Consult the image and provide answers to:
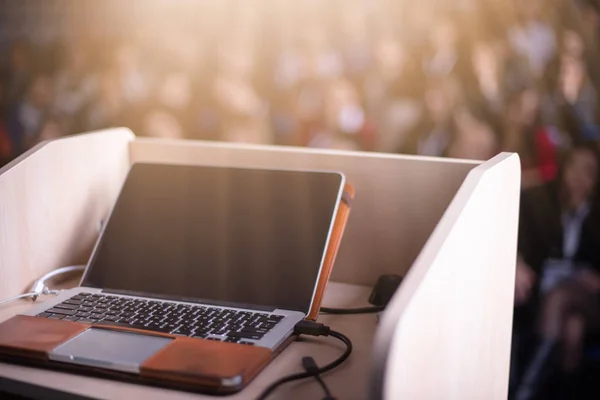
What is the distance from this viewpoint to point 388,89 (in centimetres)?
202

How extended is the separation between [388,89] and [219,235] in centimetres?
→ 125

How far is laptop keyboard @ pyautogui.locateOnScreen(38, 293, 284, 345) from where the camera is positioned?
2.42 feet

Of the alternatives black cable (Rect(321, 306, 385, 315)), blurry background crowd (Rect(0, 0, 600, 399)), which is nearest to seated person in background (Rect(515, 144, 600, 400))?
blurry background crowd (Rect(0, 0, 600, 399))

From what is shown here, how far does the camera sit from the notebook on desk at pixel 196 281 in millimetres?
675

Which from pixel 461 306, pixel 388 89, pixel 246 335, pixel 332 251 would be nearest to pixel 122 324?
pixel 246 335

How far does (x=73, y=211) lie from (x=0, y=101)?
186 cm

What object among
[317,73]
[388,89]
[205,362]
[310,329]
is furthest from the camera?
[317,73]

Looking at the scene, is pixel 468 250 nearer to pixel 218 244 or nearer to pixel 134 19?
pixel 218 244

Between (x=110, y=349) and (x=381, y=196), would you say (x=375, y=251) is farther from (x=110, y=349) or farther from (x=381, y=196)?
(x=110, y=349)

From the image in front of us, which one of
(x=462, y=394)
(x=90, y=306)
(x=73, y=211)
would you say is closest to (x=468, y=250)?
(x=462, y=394)

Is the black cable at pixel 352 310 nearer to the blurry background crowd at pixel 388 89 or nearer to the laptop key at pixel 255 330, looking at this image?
the laptop key at pixel 255 330

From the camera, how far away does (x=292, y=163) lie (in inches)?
39.6

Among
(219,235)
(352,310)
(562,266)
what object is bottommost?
(562,266)

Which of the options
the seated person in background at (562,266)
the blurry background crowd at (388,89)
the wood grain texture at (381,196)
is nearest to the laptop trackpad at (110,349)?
the wood grain texture at (381,196)
